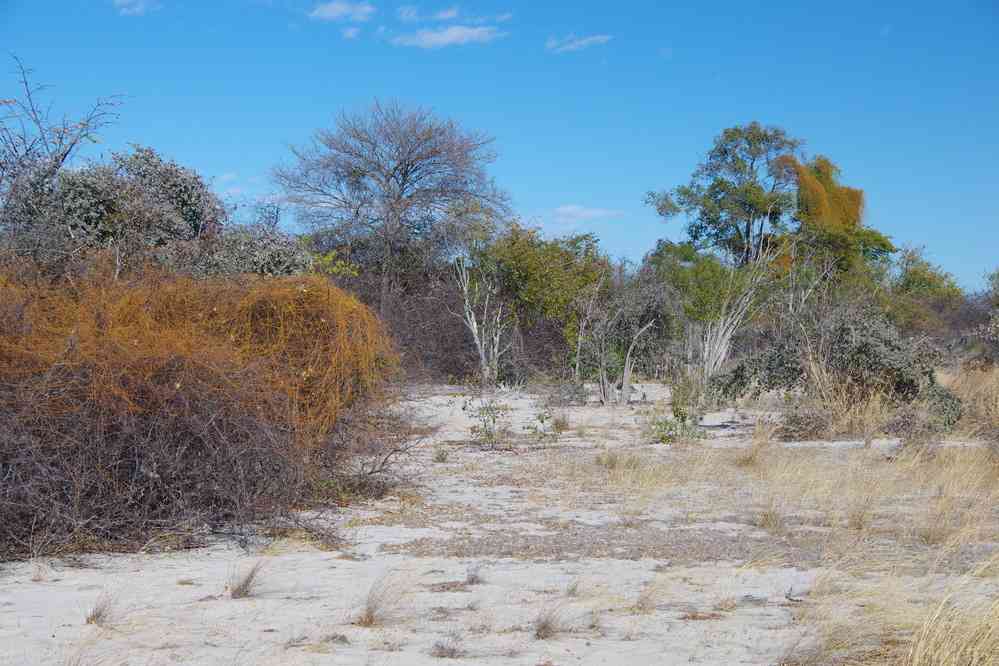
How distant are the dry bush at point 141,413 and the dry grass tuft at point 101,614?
4.59ft

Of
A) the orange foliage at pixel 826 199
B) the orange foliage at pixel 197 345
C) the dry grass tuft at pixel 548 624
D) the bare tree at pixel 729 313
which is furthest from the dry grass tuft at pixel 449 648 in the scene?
the orange foliage at pixel 826 199

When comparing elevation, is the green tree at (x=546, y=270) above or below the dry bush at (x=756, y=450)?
above

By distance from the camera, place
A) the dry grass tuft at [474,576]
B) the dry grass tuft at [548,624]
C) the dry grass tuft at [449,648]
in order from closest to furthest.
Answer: the dry grass tuft at [449,648] → the dry grass tuft at [548,624] → the dry grass tuft at [474,576]

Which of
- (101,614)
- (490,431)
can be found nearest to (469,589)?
(101,614)

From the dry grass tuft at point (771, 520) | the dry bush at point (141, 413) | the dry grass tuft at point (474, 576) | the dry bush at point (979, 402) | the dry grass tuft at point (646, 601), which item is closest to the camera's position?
the dry grass tuft at point (646, 601)

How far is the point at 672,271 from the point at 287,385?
13.3 metres

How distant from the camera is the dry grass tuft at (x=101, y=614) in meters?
4.88

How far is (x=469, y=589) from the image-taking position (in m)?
5.66

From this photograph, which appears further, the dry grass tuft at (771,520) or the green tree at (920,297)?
the green tree at (920,297)

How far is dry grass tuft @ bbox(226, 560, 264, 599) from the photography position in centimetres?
544

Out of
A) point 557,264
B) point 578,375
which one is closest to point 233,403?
point 578,375

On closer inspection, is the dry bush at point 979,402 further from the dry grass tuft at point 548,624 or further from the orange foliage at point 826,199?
the orange foliage at point 826,199

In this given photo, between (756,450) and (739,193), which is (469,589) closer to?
(756,450)

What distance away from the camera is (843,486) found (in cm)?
911
